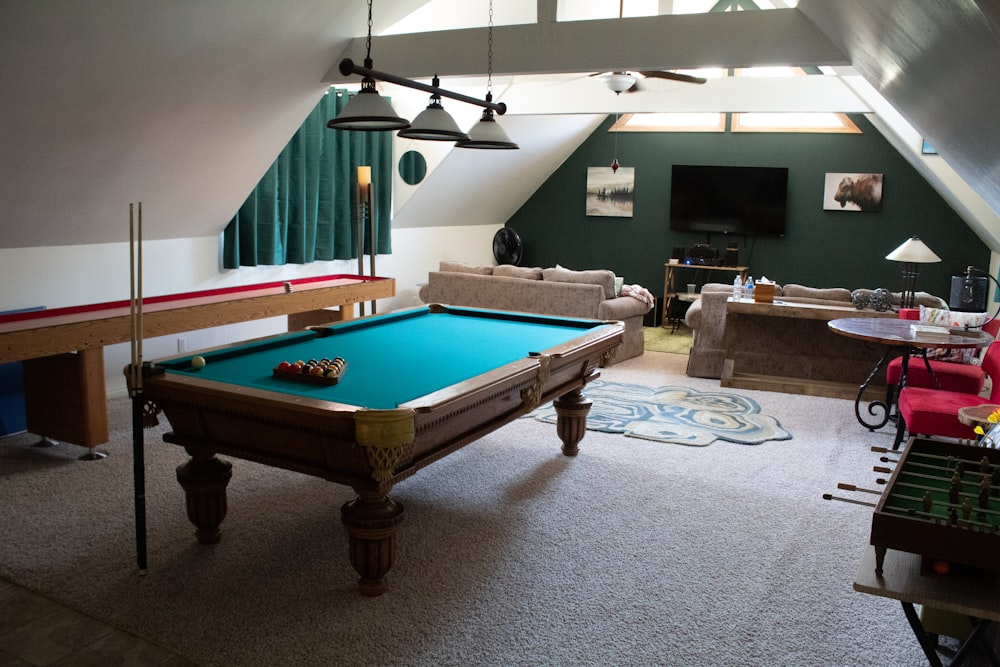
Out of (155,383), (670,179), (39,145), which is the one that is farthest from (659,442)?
(670,179)

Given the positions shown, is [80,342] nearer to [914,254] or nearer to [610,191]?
[914,254]

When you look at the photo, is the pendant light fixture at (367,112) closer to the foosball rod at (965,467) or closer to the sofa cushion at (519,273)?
the foosball rod at (965,467)

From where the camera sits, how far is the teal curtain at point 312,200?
690 cm

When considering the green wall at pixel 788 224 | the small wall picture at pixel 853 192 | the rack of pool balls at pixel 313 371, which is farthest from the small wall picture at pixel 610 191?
the rack of pool balls at pixel 313 371

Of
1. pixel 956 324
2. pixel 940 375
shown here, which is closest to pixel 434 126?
pixel 940 375

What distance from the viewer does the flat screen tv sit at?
10008 mm

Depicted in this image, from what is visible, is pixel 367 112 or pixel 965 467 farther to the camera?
pixel 367 112

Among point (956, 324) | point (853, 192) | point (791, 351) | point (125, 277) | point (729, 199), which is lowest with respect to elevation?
point (791, 351)

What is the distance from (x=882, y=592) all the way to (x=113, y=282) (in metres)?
5.48

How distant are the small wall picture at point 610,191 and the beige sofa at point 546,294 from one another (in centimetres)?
348

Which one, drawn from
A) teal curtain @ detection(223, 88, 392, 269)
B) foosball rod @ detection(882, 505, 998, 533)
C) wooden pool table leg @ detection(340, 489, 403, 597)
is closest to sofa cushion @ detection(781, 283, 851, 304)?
teal curtain @ detection(223, 88, 392, 269)

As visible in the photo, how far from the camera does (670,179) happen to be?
10625 mm

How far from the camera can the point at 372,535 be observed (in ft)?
9.53

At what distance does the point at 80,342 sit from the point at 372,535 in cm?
227
